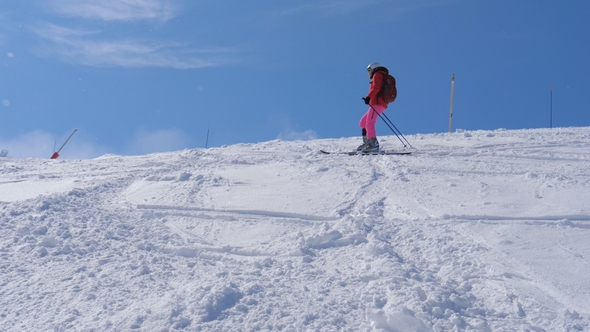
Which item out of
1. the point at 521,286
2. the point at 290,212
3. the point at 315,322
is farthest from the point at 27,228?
the point at 521,286

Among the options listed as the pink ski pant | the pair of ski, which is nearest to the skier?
the pink ski pant

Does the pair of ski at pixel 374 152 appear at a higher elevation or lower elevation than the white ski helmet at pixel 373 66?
lower

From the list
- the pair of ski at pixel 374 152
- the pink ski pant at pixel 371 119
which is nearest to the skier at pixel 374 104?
the pink ski pant at pixel 371 119

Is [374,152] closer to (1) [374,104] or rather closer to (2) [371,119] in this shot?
(2) [371,119]

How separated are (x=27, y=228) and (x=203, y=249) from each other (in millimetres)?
1880

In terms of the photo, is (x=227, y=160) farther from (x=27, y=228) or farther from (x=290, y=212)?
(x=27, y=228)

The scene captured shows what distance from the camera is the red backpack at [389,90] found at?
10.0 metres

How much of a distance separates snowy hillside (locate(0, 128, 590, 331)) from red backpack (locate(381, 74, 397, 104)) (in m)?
2.61

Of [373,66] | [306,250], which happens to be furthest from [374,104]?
[306,250]

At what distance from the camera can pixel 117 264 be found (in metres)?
4.03

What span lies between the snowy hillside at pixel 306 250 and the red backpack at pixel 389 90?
2614 mm

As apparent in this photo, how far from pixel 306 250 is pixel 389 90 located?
643 cm

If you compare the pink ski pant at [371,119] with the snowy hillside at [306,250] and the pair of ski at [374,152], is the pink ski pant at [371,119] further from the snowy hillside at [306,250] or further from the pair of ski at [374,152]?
the snowy hillside at [306,250]

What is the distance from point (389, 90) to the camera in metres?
9.99
